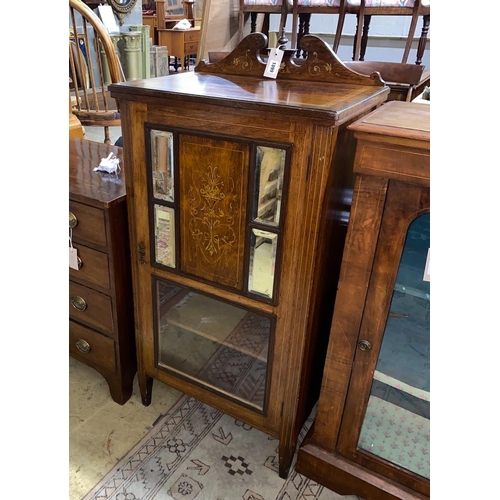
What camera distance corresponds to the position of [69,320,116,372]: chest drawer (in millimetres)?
1373

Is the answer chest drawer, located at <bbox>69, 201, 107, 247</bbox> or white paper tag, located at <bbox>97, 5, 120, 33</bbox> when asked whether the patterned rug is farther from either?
white paper tag, located at <bbox>97, 5, 120, 33</bbox>

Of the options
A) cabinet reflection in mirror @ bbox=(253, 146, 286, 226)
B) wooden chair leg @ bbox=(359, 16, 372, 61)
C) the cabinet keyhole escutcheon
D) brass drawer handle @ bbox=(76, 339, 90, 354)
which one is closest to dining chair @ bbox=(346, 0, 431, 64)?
wooden chair leg @ bbox=(359, 16, 372, 61)

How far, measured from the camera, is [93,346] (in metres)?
1.41

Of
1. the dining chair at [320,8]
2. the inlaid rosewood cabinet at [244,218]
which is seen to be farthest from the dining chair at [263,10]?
the inlaid rosewood cabinet at [244,218]

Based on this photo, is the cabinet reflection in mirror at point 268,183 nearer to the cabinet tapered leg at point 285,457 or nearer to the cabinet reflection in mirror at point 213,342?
the cabinet reflection in mirror at point 213,342

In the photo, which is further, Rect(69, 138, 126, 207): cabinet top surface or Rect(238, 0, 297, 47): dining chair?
Rect(238, 0, 297, 47): dining chair

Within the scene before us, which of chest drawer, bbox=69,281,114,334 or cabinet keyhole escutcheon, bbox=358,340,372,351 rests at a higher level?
cabinet keyhole escutcheon, bbox=358,340,372,351

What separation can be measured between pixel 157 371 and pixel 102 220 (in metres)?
0.50

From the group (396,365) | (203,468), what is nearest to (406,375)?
(396,365)

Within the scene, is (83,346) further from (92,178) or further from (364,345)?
(364,345)

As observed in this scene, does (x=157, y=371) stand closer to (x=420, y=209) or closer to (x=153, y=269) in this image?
(x=153, y=269)

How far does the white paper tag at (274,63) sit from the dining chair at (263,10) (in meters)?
0.58

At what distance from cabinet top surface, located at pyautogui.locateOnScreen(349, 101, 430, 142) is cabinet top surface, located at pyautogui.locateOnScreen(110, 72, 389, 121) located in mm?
42

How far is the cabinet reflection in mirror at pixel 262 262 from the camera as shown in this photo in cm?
97
